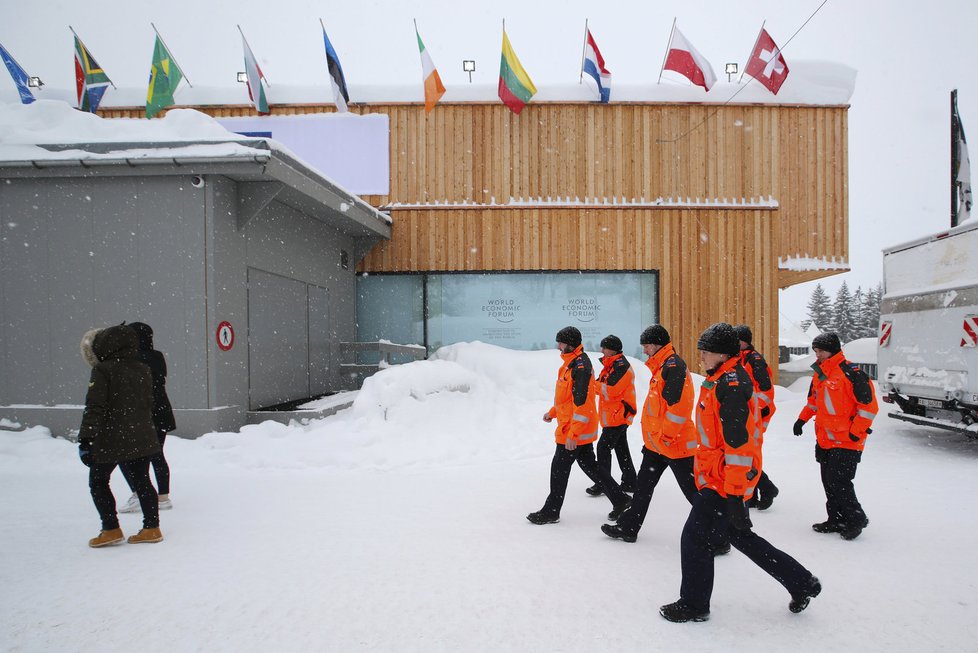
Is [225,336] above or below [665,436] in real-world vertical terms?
above

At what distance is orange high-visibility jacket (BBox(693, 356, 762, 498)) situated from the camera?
3.00m

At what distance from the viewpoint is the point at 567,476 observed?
482 centimetres

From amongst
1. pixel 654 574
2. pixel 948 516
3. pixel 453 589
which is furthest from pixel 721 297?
pixel 453 589

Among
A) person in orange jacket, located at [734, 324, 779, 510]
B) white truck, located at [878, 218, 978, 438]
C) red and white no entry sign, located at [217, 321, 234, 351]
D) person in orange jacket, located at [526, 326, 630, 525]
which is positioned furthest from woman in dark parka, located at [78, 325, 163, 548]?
white truck, located at [878, 218, 978, 438]

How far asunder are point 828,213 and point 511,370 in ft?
31.2

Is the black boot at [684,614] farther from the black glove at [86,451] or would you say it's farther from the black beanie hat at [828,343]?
the black glove at [86,451]

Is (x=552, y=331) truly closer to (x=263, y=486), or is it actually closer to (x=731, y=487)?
(x=263, y=486)

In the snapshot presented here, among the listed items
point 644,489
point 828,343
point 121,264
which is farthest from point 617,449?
point 121,264

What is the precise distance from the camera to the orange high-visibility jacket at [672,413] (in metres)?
4.13

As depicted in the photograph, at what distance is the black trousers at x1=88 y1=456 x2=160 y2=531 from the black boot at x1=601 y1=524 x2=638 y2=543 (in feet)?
11.6

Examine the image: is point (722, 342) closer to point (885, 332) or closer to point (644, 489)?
point (644, 489)

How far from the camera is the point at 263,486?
5.98 meters

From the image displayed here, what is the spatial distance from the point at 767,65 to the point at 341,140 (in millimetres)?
10747

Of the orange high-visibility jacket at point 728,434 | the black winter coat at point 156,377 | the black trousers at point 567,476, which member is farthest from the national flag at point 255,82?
the orange high-visibility jacket at point 728,434
